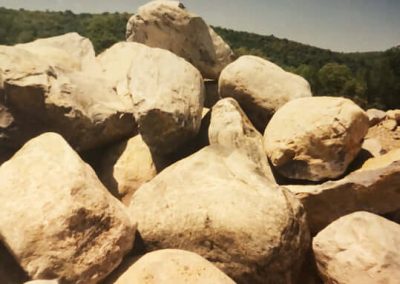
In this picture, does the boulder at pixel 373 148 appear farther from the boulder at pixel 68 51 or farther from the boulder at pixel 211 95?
the boulder at pixel 68 51

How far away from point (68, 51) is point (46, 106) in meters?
1.85

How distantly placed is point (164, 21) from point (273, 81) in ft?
4.69

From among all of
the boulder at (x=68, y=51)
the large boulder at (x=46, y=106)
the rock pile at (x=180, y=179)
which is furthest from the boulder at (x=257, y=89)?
the boulder at (x=68, y=51)

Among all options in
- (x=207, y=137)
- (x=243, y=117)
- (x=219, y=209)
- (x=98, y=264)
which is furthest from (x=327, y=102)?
(x=98, y=264)

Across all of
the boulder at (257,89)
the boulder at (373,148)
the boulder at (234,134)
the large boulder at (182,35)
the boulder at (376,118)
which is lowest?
the boulder at (376,118)

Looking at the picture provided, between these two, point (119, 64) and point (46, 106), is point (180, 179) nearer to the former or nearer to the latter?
point (46, 106)

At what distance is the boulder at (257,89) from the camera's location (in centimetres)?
468

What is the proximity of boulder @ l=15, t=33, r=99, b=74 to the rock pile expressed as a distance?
36 millimetres

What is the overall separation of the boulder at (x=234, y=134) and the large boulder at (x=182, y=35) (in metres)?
1.14

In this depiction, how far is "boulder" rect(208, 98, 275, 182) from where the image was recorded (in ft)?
13.3

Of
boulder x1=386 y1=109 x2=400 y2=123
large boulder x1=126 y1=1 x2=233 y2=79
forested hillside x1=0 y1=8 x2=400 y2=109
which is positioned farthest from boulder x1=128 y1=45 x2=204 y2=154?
forested hillside x1=0 y1=8 x2=400 y2=109

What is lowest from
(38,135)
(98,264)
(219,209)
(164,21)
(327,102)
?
(98,264)

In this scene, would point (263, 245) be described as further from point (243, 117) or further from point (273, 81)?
point (273, 81)

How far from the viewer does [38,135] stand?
360 cm
